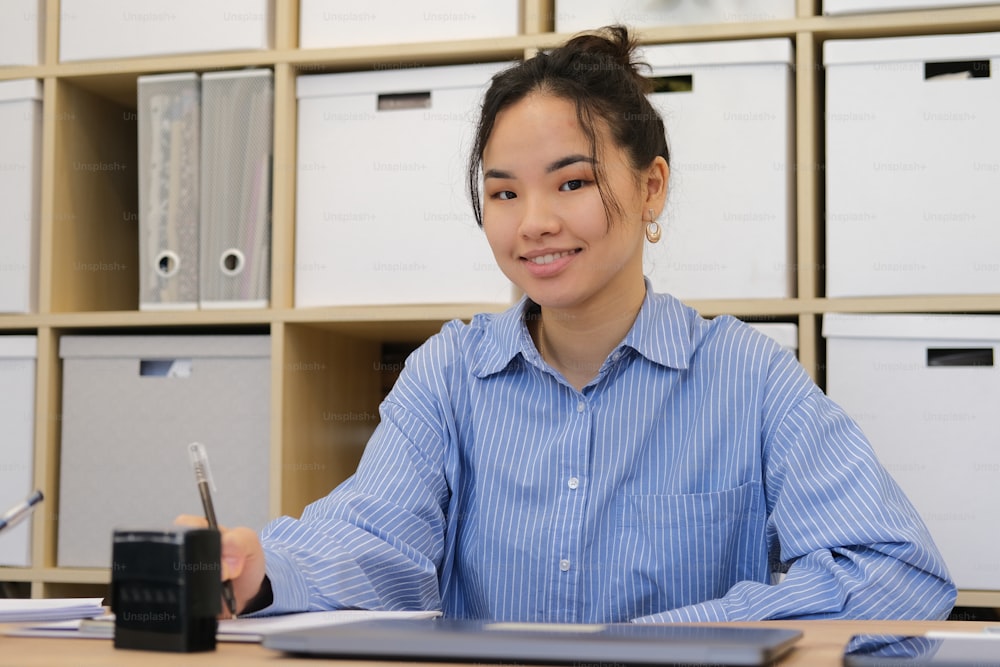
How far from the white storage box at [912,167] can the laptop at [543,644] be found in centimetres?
99

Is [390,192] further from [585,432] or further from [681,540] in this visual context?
[681,540]

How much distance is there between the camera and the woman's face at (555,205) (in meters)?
1.24

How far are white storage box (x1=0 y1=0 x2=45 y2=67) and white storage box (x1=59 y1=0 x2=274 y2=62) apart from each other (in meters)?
0.04

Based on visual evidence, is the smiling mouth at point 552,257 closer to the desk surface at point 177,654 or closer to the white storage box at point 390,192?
the white storage box at point 390,192

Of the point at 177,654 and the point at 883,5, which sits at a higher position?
the point at 883,5

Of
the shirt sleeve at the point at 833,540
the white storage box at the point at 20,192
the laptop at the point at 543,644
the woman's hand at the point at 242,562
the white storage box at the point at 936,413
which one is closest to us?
the laptop at the point at 543,644

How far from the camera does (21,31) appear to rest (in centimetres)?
184

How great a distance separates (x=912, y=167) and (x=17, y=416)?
140 centimetres

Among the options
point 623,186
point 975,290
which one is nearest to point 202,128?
point 623,186

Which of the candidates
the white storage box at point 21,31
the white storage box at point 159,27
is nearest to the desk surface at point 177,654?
the white storage box at point 159,27

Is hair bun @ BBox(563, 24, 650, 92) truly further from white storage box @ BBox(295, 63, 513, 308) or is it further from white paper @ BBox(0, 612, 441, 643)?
white paper @ BBox(0, 612, 441, 643)

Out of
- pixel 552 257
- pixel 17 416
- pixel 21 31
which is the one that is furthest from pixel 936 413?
pixel 21 31

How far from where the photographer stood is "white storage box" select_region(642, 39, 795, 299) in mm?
1586

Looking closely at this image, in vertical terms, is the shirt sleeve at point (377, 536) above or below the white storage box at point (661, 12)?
below
